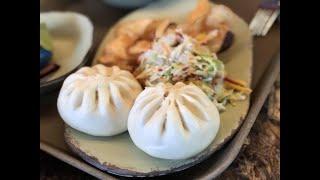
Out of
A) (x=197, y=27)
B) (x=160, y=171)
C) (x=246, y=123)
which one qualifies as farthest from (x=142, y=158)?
(x=197, y=27)

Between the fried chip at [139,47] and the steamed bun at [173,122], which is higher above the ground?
the steamed bun at [173,122]

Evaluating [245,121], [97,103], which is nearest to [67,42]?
[97,103]

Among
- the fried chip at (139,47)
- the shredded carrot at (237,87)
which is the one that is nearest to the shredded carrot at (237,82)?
the shredded carrot at (237,87)

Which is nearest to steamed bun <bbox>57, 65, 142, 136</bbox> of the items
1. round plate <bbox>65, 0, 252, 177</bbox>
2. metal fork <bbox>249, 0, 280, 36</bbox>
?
round plate <bbox>65, 0, 252, 177</bbox>

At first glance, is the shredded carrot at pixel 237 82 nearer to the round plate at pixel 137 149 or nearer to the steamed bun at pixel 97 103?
the round plate at pixel 137 149
